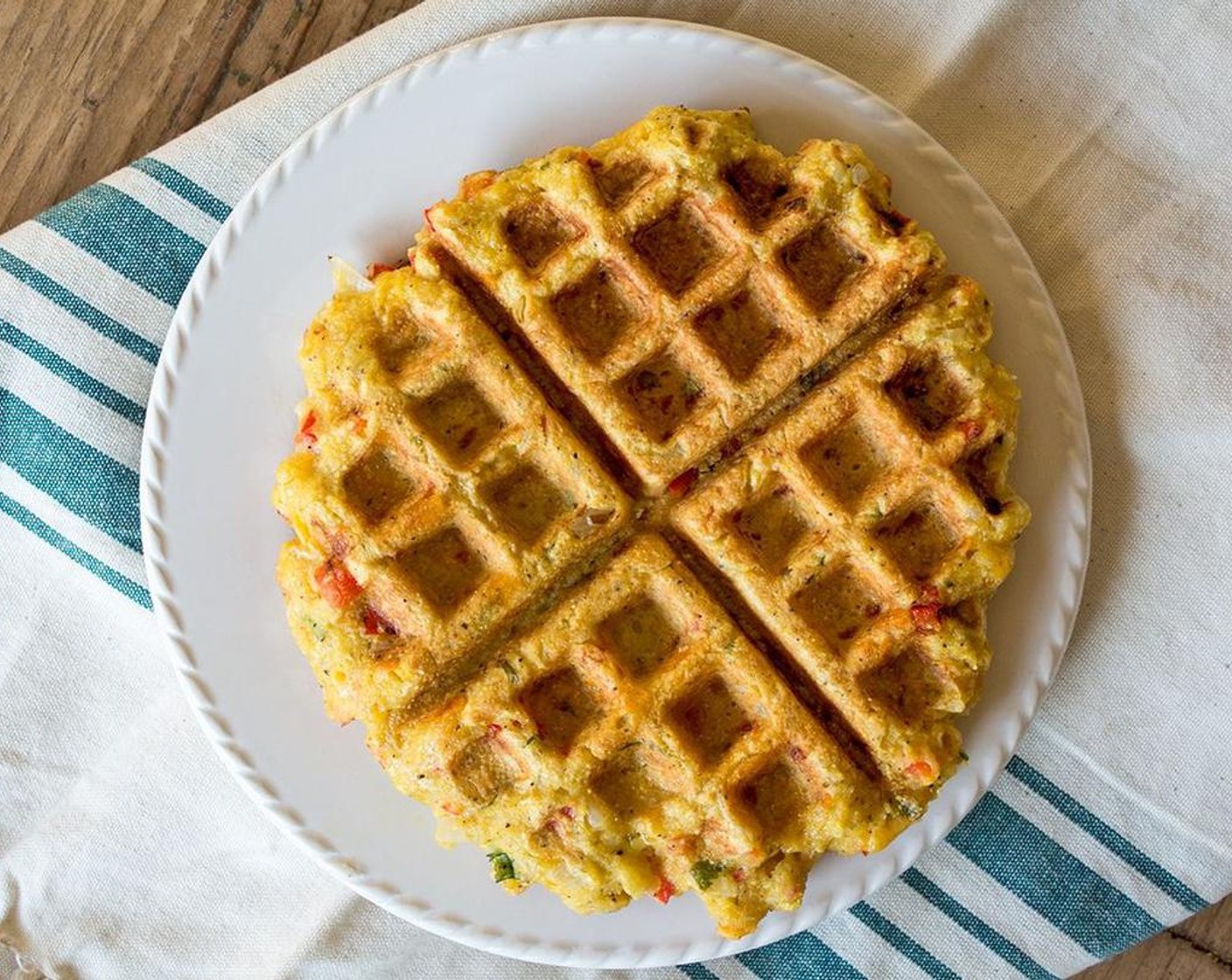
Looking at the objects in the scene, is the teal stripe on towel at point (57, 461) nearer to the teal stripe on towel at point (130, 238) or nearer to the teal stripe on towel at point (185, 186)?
the teal stripe on towel at point (130, 238)

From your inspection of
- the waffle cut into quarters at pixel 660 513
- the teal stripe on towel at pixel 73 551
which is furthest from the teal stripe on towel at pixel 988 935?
the teal stripe on towel at pixel 73 551

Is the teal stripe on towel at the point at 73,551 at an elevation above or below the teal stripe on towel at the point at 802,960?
below

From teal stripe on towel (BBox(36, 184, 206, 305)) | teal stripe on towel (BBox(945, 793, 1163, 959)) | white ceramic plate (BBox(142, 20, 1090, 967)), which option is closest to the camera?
white ceramic plate (BBox(142, 20, 1090, 967))

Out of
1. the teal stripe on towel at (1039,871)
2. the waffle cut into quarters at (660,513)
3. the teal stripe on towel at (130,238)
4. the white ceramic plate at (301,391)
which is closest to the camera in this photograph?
the waffle cut into quarters at (660,513)

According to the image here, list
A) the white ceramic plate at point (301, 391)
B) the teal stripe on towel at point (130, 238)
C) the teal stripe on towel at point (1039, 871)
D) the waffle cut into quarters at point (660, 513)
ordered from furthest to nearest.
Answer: the teal stripe on towel at point (1039, 871) → the teal stripe on towel at point (130, 238) → the white ceramic plate at point (301, 391) → the waffle cut into quarters at point (660, 513)

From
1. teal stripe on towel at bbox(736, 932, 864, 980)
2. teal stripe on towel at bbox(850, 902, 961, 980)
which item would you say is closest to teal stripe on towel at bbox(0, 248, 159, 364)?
teal stripe on towel at bbox(736, 932, 864, 980)

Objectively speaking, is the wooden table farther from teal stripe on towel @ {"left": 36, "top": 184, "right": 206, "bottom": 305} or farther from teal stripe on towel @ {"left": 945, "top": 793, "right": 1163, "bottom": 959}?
teal stripe on towel @ {"left": 945, "top": 793, "right": 1163, "bottom": 959}
